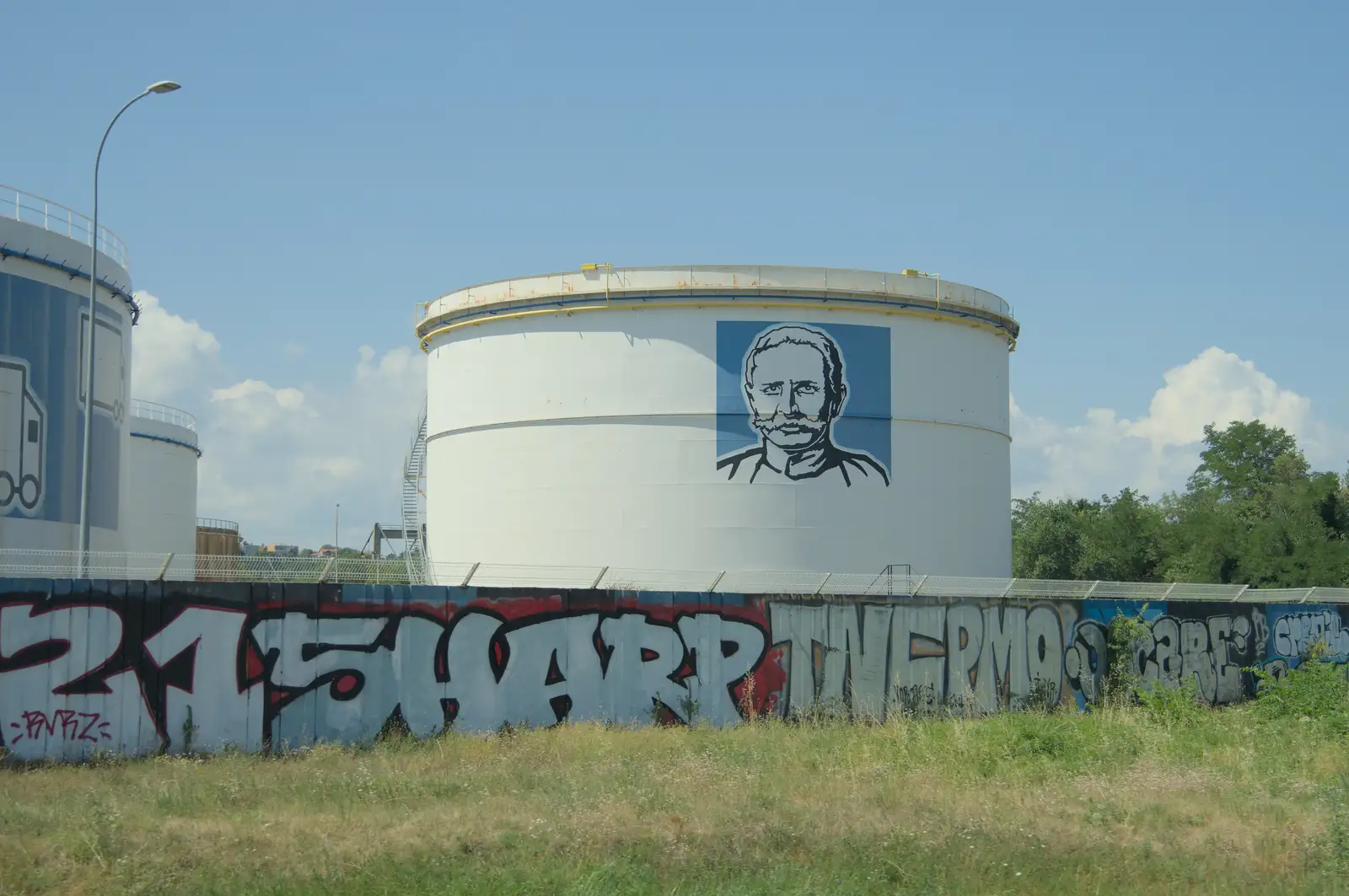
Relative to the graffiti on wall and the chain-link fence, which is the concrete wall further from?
the chain-link fence

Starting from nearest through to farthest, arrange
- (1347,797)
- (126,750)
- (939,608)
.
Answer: (1347,797), (126,750), (939,608)

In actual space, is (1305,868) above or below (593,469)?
below

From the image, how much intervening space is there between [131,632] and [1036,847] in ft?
37.5

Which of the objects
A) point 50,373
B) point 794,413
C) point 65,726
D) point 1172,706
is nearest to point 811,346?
point 794,413

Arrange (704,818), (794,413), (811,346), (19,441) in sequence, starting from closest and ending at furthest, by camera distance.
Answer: (704,818)
(19,441)
(794,413)
(811,346)

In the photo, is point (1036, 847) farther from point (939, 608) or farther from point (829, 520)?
point (829, 520)

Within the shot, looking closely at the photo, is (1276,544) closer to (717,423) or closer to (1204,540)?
(1204,540)

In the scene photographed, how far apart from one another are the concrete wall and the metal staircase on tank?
66.5 ft

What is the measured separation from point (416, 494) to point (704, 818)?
30.5 metres

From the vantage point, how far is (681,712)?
20.0 metres

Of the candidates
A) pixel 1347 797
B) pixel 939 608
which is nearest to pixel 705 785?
pixel 1347 797

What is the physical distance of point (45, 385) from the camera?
26047mm

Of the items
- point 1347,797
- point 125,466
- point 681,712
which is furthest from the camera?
point 125,466

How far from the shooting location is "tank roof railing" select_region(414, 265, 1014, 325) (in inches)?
1262
